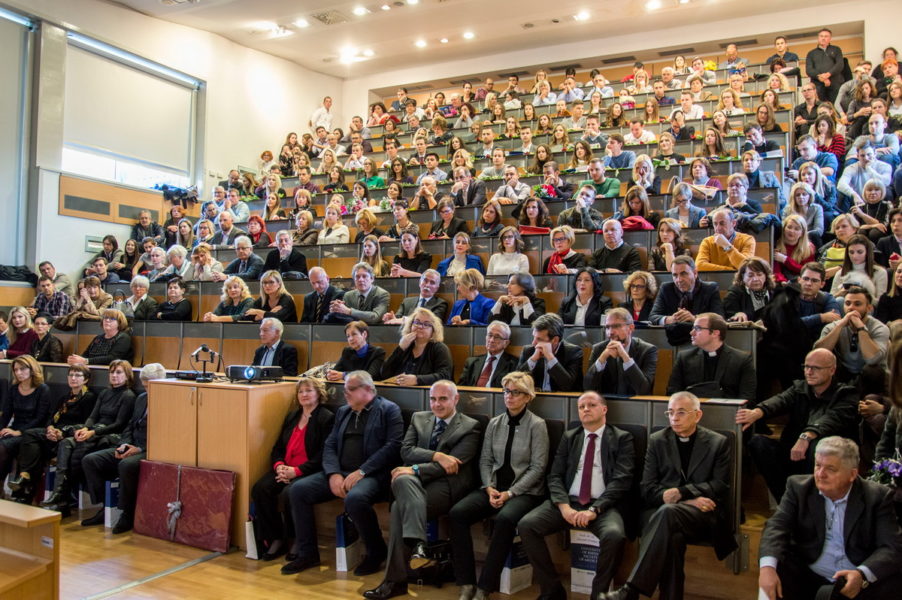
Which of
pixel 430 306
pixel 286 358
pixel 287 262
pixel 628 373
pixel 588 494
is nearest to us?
pixel 588 494

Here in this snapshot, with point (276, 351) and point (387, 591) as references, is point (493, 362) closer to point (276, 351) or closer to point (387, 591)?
point (387, 591)

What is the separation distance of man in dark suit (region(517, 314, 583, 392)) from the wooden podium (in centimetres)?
150

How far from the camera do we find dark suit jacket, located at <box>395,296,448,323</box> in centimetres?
548

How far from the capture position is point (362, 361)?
4.89 meters

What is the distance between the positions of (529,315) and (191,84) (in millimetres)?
9368

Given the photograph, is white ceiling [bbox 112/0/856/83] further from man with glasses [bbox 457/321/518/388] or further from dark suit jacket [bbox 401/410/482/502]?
dark suit jacket [bbox 401/410/482/502]

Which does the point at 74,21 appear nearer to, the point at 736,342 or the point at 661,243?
the point at 661,243

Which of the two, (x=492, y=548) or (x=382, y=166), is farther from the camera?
(x=382, y=166)

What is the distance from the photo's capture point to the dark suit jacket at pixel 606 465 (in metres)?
3.38

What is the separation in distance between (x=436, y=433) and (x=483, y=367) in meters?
0.70

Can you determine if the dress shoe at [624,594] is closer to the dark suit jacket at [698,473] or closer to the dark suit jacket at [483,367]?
the dark suit jacket at [698,473]

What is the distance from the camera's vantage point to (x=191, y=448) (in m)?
4.38

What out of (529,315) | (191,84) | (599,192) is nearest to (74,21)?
(191,84)

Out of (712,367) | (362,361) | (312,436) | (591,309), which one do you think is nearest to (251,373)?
(312,436)
